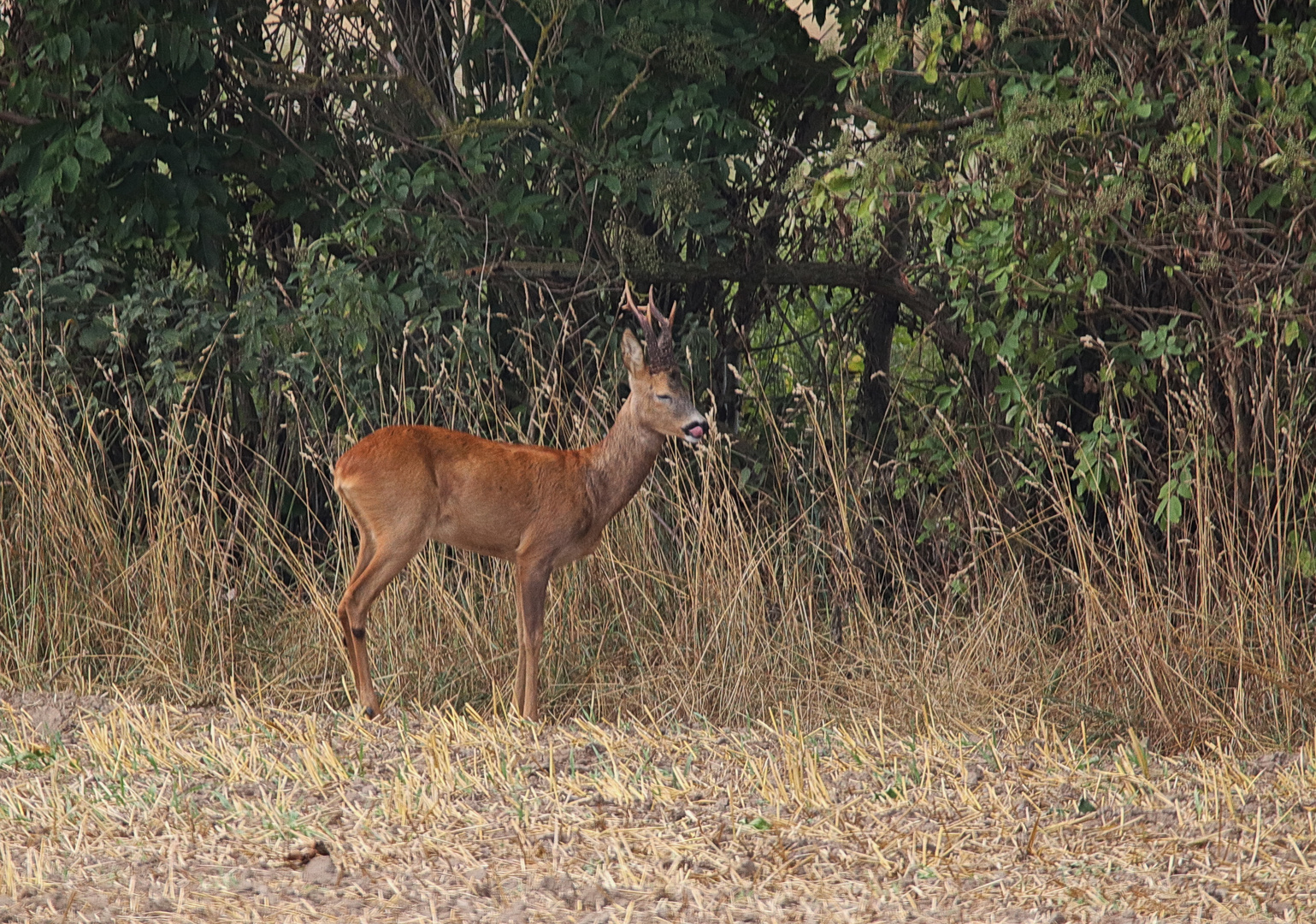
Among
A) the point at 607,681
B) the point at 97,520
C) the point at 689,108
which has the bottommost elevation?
the point at 607,681

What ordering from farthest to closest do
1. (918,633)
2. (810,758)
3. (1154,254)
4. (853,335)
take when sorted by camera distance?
(853,335) < (918,633) < (1154,254) < (810,758)

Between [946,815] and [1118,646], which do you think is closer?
[946,815]

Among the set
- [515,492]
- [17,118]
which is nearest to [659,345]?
[515,492]

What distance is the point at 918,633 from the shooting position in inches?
267

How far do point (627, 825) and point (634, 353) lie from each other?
1.83m

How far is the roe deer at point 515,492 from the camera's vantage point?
5.74 m

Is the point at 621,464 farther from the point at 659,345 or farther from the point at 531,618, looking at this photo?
the point at 531,618

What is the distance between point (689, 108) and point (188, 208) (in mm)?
2317

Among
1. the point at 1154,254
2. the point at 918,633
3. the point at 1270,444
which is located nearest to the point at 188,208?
the point at 918,633

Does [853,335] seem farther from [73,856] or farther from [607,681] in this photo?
[73,856]

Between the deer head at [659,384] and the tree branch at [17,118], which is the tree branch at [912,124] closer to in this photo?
the deer head at [659,384]

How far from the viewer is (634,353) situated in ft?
19.1

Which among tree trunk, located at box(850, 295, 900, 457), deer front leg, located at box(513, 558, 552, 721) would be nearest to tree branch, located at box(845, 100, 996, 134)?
tree trunk, located at box(850, 295, 900, 457)

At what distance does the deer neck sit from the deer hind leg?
64cm
